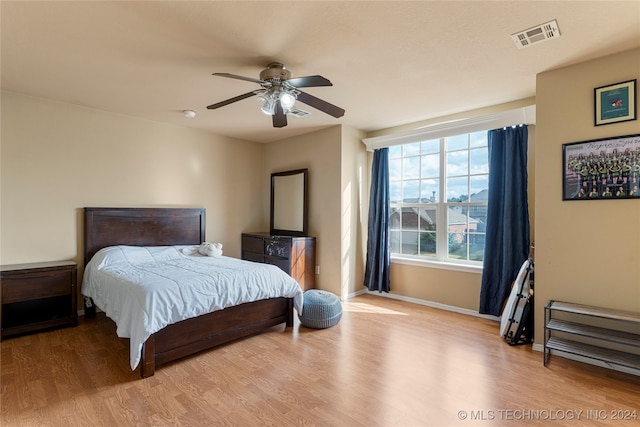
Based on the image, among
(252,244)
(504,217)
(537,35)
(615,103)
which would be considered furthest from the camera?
(252,244)

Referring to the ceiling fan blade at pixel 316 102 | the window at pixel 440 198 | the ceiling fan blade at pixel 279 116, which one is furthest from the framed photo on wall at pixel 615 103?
the ceiling fan blade at pixel 279 116

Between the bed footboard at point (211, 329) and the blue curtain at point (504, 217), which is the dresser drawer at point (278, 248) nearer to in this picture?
the bed footboard at point (211, 329)

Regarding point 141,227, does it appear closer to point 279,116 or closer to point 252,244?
point 252,244

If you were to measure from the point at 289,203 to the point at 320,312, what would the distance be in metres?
2.24

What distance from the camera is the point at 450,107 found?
12.4 feet

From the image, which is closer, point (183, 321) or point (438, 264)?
point (183, 321)

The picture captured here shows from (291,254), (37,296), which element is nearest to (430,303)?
(291,254)

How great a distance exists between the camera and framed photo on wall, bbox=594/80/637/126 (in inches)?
95.3

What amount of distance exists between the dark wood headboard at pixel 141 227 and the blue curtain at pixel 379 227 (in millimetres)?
2598

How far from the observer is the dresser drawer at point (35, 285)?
9.86 ft

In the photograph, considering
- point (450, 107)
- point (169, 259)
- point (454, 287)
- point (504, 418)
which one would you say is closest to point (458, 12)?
point (450, 107)

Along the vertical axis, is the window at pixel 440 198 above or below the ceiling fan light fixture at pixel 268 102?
below

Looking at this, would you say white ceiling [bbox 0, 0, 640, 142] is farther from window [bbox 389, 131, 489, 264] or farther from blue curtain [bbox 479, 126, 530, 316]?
window [bbox 389, 131, 489, 264]

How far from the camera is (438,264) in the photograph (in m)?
4.14
